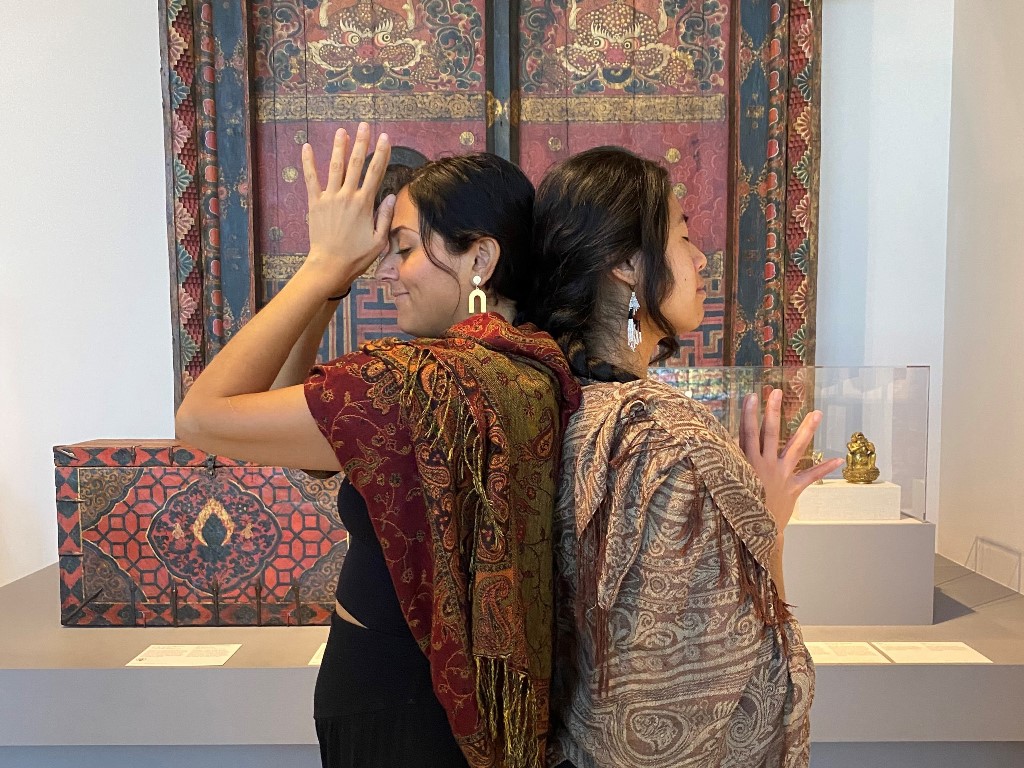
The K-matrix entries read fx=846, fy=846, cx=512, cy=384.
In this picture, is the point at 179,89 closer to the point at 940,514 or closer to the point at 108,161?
the point at 108,161

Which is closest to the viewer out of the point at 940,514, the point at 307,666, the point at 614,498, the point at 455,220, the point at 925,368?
the point at 614,498

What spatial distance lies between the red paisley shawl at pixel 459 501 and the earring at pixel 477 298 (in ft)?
0.46

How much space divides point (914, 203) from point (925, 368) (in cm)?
164

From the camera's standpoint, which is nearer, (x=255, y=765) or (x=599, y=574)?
(x=599, y=574)

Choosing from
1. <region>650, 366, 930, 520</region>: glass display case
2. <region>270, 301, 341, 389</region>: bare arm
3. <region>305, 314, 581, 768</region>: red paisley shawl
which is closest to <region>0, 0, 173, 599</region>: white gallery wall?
<region>650, 366, 930, 520</region>: glass display case

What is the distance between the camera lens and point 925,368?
2.61 metres

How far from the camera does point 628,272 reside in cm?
119

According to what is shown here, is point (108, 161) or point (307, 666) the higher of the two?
point (108, 161)

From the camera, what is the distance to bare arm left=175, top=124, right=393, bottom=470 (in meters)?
0.98

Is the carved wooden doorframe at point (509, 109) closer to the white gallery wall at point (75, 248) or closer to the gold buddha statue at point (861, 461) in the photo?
the white gallery wall at point (75, 248)

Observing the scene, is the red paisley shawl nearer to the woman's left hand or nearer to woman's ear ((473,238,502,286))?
woman's ear ((473,238,502,286))

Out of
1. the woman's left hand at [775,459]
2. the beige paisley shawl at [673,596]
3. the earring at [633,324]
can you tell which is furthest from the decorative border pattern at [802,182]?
the beige paisley shawl at [673,596]

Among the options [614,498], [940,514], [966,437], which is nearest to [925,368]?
[966,437]

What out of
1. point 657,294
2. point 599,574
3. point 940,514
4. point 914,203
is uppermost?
point 914,203
